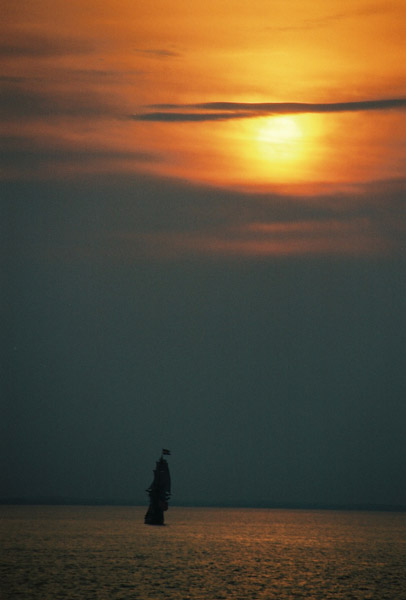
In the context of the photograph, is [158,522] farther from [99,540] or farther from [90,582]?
[90,582]

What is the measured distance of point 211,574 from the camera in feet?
211

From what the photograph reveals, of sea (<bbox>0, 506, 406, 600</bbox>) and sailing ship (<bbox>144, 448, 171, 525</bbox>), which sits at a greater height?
sailing ship (<bbox>144, 448, 171, 525</bbox>)

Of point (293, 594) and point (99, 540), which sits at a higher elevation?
point (99, 540)

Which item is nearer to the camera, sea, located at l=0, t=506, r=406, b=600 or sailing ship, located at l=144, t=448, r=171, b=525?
sea, located at l=0, t=506, r=406, b=600

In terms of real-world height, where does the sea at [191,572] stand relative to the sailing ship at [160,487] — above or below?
below

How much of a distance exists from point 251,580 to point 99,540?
50.6m

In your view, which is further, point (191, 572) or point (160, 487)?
point (160, 487)

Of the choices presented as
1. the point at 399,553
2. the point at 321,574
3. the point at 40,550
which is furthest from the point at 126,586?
the point at 399,553

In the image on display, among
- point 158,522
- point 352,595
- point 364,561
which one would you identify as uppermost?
point 158,522

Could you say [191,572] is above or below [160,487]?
below

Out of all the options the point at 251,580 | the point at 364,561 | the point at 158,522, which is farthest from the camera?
the point at 158,522

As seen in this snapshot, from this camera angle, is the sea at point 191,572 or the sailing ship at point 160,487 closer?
the sea at point 191,572

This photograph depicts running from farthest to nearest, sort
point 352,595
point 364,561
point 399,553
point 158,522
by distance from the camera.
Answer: point 158,522, point 399,553, point 364,561, point 352,595

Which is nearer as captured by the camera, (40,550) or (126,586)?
(126,586)
